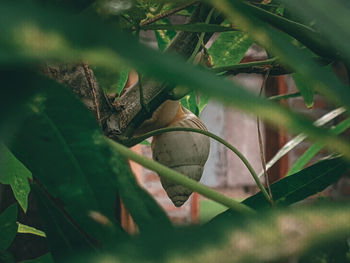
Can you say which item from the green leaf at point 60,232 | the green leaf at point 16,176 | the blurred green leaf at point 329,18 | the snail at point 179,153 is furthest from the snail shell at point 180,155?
the blurred green leaf at point 329,18

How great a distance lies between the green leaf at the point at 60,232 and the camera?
0.27 metres

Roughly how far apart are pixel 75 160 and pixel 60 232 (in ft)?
0.17

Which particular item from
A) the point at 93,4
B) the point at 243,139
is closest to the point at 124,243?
the point at 93,4

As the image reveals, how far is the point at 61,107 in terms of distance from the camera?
230 millimetres

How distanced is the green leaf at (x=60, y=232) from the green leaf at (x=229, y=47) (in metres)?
0.33

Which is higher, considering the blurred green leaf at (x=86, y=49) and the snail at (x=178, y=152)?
the blurred green leaf at (x=86, y=49)

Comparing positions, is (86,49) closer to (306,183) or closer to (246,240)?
(246,240)

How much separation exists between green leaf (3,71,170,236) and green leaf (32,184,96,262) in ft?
0.12

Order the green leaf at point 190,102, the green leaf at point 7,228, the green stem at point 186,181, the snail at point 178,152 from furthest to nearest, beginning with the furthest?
the green leaf at point 190,102
the snail at point 178,152
the green leaf at point 7,228
the green stem at point 186,181

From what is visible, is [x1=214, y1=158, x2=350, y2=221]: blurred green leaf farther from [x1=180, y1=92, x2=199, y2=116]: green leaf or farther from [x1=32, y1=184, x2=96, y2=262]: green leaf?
[x1=180, y1=92, x2=199, y2=116]: green leaf

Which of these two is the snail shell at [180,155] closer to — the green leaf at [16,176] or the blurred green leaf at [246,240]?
the green leaf at [16,176]

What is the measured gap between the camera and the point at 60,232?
27 cm

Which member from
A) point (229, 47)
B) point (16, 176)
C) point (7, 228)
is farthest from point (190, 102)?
point (7, 228)

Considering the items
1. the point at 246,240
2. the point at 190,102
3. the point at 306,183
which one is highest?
the point at 246,240
